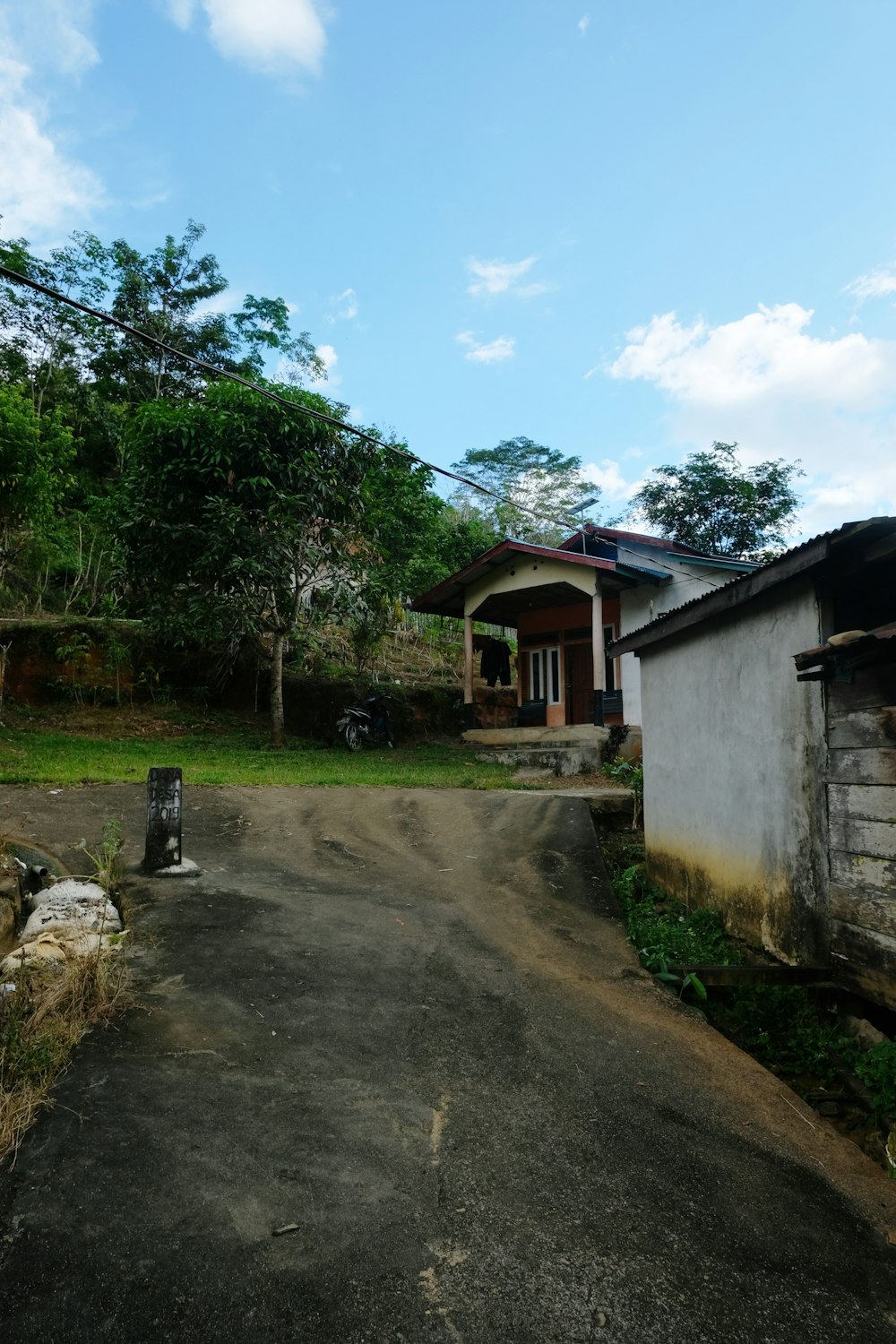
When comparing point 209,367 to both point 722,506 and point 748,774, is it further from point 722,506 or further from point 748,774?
point 722,506

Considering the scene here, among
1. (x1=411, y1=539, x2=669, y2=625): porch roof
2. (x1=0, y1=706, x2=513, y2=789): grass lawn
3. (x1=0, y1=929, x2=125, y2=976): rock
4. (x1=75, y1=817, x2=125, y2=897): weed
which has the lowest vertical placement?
Answer: (x1=0, y1=929, x2=125, y2=976): rock

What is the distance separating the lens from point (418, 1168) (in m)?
2.93

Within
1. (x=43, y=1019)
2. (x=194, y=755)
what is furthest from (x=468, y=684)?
(x=43, y=1019)

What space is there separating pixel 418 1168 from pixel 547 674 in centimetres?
1555

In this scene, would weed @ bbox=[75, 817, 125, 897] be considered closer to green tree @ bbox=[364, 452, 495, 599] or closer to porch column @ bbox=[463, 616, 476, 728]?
green tree @ bbox=[364, 452, 495, 599]

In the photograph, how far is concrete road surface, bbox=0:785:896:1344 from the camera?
2301 millimetres

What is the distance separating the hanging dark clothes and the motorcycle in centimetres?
311

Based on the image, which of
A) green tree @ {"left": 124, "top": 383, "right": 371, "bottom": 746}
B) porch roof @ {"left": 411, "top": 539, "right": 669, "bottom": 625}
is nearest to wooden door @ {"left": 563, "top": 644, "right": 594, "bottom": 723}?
porch roof @ {"left": 411, "top": 539, "right": 669, "bottom": 625}

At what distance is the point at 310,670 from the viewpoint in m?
18.1

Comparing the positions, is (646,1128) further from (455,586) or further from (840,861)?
(455,586)

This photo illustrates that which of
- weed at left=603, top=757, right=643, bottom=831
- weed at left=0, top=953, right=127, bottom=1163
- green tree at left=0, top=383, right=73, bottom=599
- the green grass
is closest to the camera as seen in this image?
weed at left=0, top=953, right=127, bottom=1163

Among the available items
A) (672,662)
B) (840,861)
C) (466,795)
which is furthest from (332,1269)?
(466,795)

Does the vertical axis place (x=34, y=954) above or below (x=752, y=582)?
below

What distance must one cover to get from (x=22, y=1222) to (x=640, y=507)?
2530 cm
